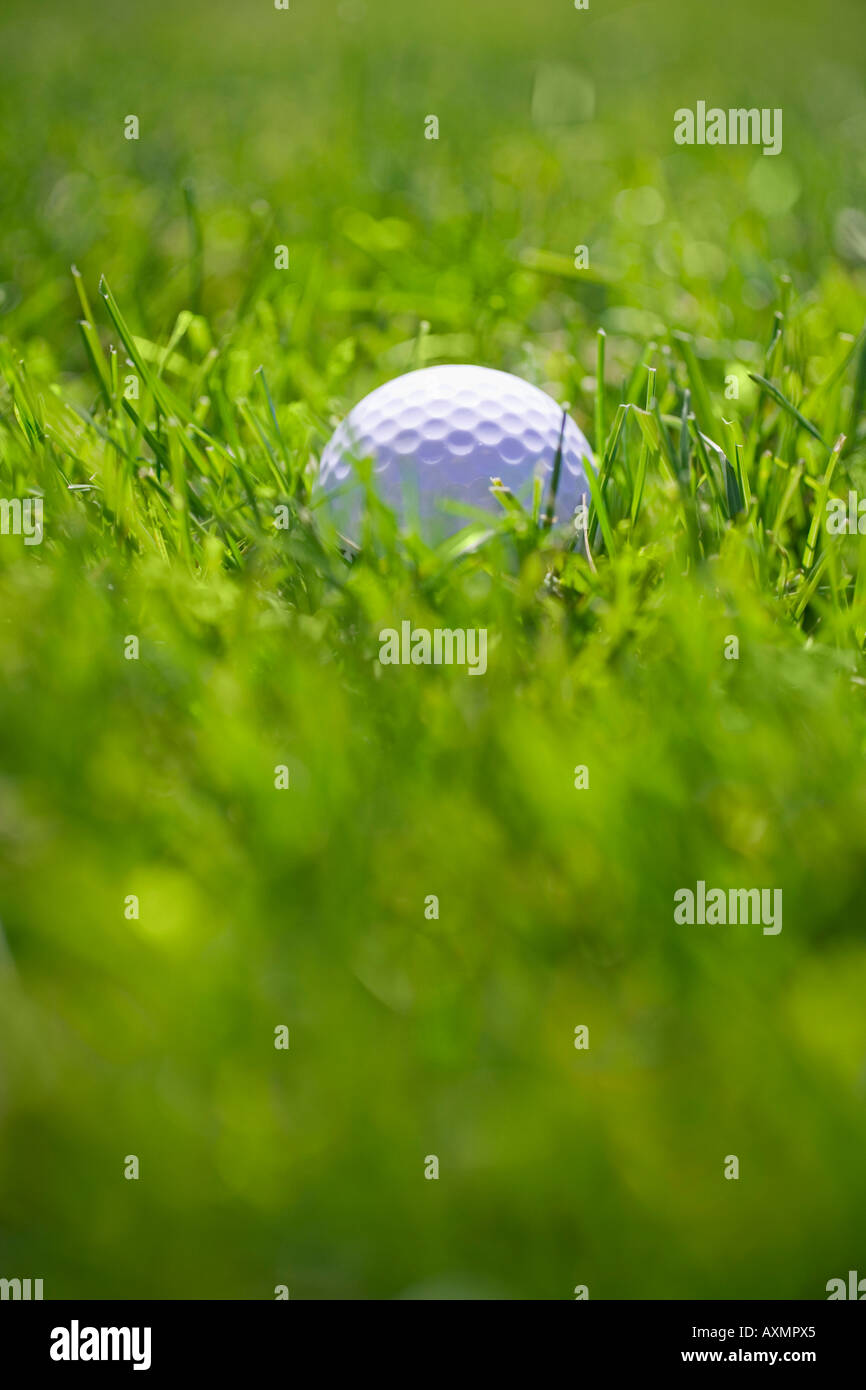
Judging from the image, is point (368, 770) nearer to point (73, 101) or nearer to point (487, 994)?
point (487, 994)

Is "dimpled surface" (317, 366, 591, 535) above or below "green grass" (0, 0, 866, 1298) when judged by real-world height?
above

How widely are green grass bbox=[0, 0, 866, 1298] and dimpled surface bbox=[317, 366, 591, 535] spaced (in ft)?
0.32

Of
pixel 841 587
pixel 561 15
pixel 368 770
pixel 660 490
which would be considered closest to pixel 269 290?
pixel 660 490

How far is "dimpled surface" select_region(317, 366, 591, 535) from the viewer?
2.02 m

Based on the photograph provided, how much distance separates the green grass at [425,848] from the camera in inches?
38.0

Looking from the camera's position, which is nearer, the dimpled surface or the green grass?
the green grass

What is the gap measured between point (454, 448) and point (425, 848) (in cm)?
98

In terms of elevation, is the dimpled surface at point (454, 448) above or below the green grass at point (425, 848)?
above

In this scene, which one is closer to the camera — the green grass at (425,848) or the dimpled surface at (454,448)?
the green grass at (425,848)

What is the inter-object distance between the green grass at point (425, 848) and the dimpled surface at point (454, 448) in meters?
0.10

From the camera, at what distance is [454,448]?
2039 millimetres

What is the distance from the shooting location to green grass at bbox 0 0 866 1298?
97cm

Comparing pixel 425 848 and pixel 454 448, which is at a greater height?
pixel 454 448

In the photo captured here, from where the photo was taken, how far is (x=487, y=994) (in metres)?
1.14
